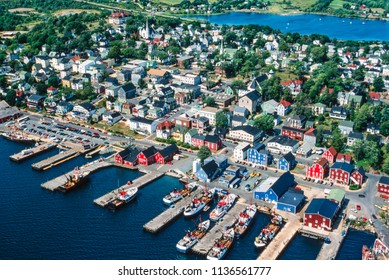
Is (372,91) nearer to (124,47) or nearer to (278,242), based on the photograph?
(278,242)

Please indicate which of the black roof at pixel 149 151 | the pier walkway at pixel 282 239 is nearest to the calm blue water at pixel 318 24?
the black roof at pixel 149 151

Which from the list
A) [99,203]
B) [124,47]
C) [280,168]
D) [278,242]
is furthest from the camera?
[124,47]

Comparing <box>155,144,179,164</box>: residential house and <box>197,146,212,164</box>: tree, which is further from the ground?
<box>197,146,212,164</box>: tree

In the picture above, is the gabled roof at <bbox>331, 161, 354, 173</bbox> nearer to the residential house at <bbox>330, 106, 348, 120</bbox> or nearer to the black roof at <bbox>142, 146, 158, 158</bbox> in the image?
the residential house at <bbox>330, 106, 348, 120</bbox>

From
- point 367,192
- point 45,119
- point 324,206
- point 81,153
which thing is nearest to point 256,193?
point 324,206

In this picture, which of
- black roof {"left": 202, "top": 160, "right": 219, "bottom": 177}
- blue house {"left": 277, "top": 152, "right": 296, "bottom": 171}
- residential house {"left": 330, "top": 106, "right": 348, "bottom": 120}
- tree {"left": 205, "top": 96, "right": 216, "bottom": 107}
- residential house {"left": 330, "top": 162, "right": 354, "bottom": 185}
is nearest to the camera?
residential house {"left": 330, "top": 162, "right": 354, "bottom": 185}

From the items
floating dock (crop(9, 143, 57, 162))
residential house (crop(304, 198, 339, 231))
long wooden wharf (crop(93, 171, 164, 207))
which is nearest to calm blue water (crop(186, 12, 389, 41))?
long wooden wharf (crop(93, 171, 164, 207))
